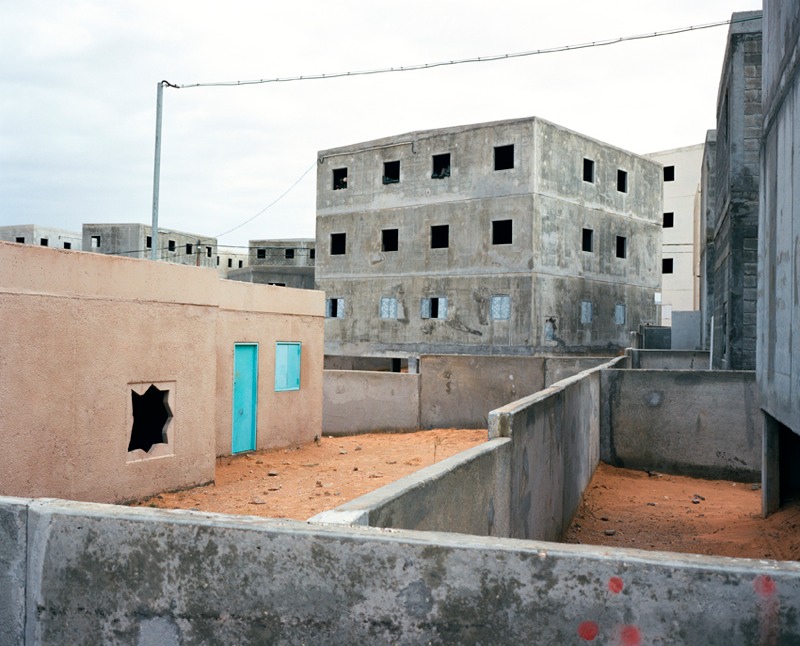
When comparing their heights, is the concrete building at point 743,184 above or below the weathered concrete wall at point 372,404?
above

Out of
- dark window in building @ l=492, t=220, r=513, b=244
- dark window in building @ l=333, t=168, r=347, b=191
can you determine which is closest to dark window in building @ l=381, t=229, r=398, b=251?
dark window in building @ l=333, t=168, r=347, b=191

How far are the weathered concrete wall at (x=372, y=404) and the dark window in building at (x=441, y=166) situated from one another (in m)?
13.7

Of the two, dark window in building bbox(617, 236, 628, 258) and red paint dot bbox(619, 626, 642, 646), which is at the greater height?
dark window in building bbox(617, 236, 628, 258)

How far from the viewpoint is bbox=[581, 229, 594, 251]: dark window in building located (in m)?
31.4

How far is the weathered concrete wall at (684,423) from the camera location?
11.7 metres

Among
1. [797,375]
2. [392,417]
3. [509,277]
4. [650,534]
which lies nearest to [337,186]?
[509,277]

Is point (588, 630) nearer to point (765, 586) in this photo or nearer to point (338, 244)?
point (765, 586)

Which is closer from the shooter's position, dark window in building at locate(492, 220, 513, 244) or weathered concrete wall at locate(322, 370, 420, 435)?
weathered concrete wall at locate(322, 370, 420, 435)

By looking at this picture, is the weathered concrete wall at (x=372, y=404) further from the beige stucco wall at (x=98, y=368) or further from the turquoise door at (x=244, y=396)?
the beige stucco wall at (x=98, y=368)

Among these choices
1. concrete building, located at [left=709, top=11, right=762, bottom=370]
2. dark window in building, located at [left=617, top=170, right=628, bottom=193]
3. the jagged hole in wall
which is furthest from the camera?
dark window in building, located at [left=617, top=170, right=628, bottom=193]

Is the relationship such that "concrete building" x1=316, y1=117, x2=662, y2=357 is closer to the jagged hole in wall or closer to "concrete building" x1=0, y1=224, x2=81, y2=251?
the jagged hole in wall

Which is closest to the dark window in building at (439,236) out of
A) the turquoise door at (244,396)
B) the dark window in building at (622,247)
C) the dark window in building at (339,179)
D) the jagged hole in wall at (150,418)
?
the dark window in building at (339,179)

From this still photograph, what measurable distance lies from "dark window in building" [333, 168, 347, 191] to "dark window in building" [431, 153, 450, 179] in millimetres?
5034

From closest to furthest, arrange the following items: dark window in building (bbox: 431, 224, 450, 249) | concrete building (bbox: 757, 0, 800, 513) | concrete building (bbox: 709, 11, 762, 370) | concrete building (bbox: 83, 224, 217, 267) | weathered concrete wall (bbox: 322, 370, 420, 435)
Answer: concrete building (bbox: 757, 0, 800, 513) → concrete building (bbox: 709, 11, 762, 370) → weathered concrete wall (bbox: 322, 370, 420, 435) → dark window in building (bbox: 431, 224, 450, 249) → concrete building (bbox: 83, 224, 217, 267)
